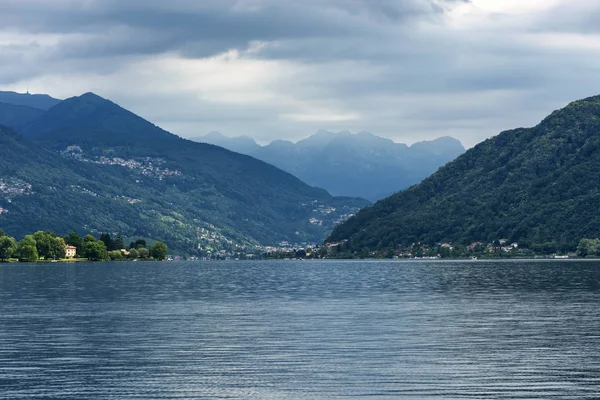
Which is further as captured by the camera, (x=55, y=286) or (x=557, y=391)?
(x=55, y=286)

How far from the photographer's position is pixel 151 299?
382ft

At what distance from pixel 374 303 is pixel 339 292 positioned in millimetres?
26407

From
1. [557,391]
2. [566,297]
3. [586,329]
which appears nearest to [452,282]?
[566,297]

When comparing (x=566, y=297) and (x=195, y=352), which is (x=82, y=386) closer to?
(x=195, y=352)

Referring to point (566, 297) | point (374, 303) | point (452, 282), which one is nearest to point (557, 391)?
point (374, 303)

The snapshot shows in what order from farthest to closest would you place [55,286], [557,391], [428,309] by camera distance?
[55,286]
[428,309]
[557,391]

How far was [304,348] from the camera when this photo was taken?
61906 mm

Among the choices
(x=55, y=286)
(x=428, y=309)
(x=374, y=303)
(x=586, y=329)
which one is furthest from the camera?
(x=55, y=286)

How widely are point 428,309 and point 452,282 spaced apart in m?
62.5

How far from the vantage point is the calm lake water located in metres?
47.0

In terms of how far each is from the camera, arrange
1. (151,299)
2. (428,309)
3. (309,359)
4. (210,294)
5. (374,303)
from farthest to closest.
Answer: (210,294), (151,299), (374,303), (428,309), (309,359)

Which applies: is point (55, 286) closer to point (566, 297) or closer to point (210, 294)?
point (210, 294)

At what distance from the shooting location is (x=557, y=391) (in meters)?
45.4

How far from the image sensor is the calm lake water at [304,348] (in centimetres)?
4700
